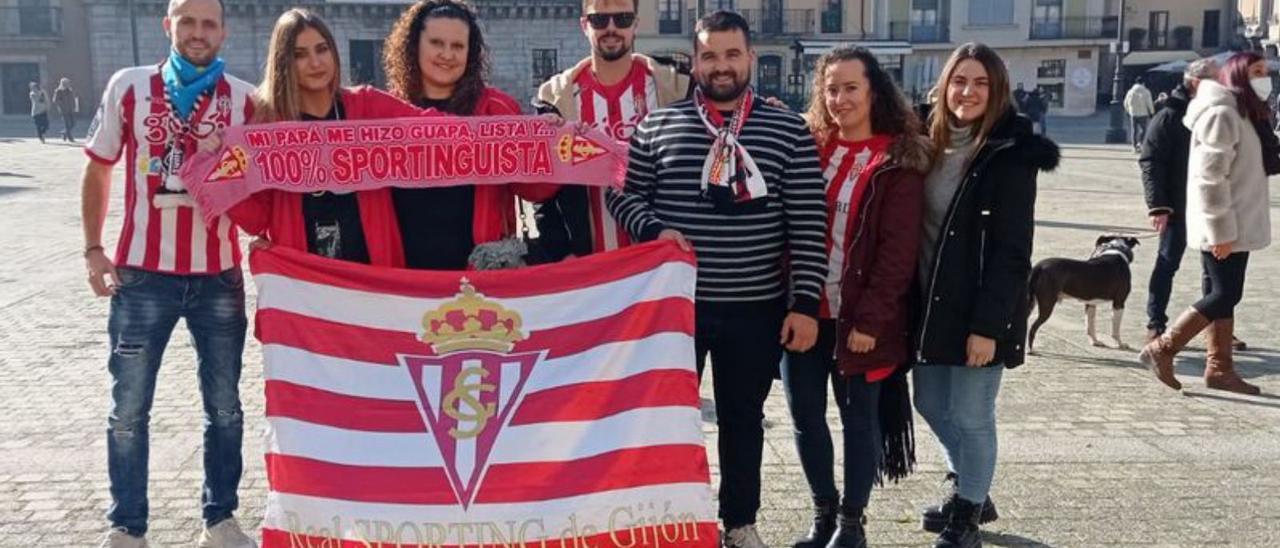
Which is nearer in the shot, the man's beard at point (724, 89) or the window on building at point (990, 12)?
the man's beard at point (724, 89)

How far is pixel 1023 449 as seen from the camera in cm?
609

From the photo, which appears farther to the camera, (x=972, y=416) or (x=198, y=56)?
(x=972, y=416)

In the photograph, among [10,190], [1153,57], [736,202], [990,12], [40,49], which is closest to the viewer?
[736,202]

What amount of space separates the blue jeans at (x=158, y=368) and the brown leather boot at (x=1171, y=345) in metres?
5.41

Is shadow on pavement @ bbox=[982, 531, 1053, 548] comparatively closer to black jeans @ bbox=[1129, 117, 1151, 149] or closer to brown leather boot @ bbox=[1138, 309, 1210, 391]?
brown leather boot @ bbox=[1138, 309, 1210, 391]

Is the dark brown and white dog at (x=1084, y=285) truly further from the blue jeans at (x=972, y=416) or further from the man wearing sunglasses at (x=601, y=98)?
the man wearing sunglasses at (x=601, y=98)

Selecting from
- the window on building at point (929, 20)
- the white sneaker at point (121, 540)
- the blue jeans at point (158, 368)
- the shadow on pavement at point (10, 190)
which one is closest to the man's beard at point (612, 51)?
the blue jeans at point (158, 368)

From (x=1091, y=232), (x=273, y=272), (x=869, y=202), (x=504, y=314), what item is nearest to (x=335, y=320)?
(x=273, y=272)

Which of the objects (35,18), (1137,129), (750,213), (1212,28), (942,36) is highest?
(35,18)

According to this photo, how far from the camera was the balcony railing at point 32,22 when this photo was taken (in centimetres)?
4959

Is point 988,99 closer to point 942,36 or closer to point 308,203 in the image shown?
point 308,203

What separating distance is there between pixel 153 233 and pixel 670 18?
164 ft

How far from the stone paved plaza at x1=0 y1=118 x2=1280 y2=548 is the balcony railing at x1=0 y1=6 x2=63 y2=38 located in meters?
45.4

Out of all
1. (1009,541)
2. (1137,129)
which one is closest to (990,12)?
(1137,129)
